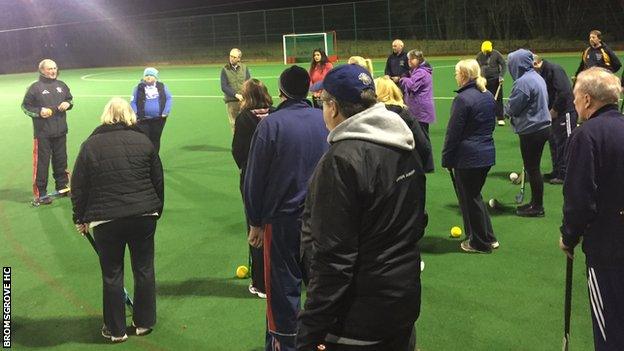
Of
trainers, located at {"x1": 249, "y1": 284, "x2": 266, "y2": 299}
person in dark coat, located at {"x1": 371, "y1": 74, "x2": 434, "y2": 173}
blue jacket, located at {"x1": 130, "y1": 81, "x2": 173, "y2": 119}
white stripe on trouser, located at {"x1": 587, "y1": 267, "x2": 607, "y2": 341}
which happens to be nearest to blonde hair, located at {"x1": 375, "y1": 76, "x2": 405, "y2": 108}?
person in dark coat, located at {"x1": 371, "y1": 74, "x2": 434, "y2": 173}

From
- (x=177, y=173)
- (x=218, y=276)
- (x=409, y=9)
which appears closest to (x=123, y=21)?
(x=409, y=9)

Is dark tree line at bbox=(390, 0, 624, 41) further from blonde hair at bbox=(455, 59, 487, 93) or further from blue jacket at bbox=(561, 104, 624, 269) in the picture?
blue jacket at bbox=(561, 104, 624, 269)

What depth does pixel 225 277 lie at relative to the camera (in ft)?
23.7

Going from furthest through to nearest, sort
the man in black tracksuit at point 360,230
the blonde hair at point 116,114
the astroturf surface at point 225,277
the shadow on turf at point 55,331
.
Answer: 1. the shadow on turf at point 55,331
2. the astroturf surface at point 225,277
3. the blonde hair at point 116,114
4. the man in black tracksuit at point 360,230

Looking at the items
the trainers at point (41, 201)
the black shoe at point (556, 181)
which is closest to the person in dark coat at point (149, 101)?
the trainers at point (41, 201)

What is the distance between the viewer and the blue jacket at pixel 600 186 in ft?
12.7

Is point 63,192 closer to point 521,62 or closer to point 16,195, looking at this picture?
point 16,195

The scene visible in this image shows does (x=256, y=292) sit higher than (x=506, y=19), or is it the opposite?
(x=506, y=19)

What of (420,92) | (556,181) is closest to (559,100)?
(556,181)

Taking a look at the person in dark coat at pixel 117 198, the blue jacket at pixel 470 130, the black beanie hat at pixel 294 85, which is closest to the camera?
the black beanie hat at pixel 294 85

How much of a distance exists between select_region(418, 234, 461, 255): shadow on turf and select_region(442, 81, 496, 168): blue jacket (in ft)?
3.61

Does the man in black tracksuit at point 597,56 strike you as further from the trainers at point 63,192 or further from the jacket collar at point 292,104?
the trainers at point 63,192

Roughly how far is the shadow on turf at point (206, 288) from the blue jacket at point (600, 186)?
372 cm

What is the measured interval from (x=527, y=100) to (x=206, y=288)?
4690 millimetres
